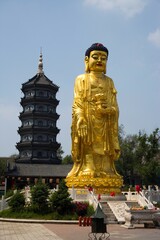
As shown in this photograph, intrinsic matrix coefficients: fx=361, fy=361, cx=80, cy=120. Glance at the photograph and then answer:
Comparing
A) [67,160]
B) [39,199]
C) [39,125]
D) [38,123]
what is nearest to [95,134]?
[39,199]

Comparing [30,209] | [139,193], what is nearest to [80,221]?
[30,209]

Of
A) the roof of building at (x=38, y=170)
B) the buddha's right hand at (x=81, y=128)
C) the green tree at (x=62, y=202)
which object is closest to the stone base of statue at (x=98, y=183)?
the buddha's right hand at (x=81, y=128)

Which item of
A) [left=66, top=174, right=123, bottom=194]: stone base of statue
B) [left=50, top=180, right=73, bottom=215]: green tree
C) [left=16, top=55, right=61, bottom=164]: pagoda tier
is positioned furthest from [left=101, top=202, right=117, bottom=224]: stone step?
[left=16, top=55, right=61, bottom=164]: pagoda tier

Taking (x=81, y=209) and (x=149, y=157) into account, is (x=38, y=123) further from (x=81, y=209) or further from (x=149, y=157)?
(x=81, y=209)

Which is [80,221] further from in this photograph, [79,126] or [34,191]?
[79,126]

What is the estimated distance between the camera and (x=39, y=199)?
1603cm

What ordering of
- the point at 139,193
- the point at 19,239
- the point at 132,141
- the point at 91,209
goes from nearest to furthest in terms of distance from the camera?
the point at 19,239 < the point at 91,209 < the point at 139,193 < the point at 132,141

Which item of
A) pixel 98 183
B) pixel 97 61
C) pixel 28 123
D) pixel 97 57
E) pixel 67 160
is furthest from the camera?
pixel 67 160

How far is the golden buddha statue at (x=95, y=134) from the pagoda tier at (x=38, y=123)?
60.5 feet

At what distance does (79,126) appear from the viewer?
19.7 metres

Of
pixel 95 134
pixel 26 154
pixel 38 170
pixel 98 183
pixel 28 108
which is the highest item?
pixel 28 108

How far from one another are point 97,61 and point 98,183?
7.06 m

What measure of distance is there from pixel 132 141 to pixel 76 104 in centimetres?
2423

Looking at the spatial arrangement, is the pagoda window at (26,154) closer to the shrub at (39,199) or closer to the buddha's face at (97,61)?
the buddha's face at (97,61)
